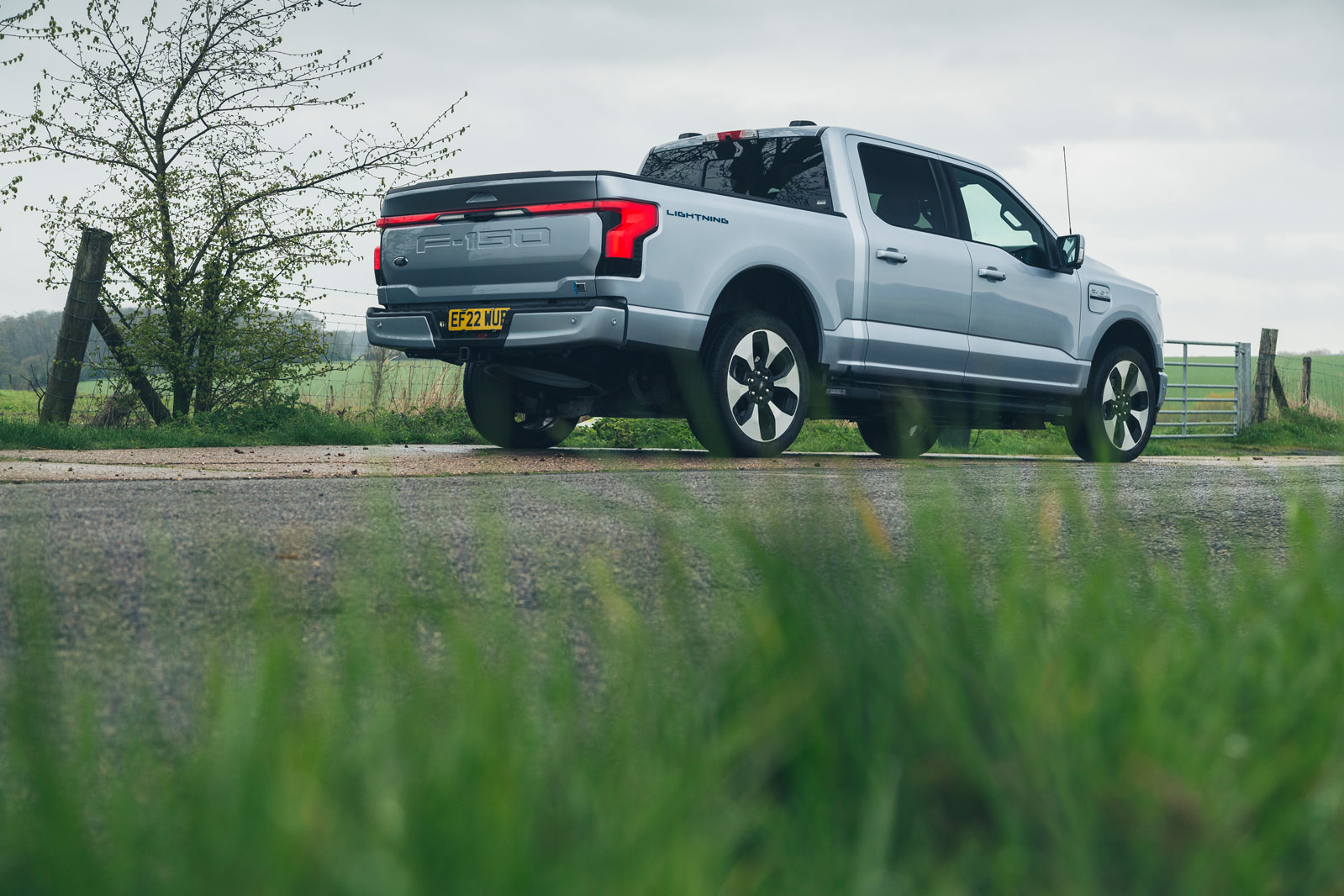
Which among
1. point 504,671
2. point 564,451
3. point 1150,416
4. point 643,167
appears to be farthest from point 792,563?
point 1150,416

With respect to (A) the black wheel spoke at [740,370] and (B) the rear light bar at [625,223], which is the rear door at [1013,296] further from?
(B) the rear light bar at [625,223]

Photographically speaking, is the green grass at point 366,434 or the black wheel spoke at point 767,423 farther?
the green grass at point 366,434

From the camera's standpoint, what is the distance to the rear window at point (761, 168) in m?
7.81

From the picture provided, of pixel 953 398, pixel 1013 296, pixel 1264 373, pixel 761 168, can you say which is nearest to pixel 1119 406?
pixel 1013 296

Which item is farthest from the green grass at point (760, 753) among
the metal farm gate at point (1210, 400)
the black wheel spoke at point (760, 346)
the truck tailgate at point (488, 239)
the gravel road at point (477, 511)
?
the metal farm gate at point (1210, 400)

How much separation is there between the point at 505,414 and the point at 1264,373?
15.9 meters

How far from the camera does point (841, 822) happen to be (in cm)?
120

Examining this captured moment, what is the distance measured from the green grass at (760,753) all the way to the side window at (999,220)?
7012 millimetres

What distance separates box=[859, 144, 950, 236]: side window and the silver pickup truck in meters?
0.02

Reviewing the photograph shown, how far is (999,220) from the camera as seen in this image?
8703 mm

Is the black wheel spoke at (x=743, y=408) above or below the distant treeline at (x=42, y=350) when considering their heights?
below

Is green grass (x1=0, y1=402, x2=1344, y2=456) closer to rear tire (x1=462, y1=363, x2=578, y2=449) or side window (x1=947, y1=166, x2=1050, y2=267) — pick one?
rear tire (x1=462, y1=363, x2=578, y2=449)

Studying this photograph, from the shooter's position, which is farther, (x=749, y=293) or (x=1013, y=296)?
(x=1013, y=296)

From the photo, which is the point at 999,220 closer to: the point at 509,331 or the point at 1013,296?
the point at 1013,296
